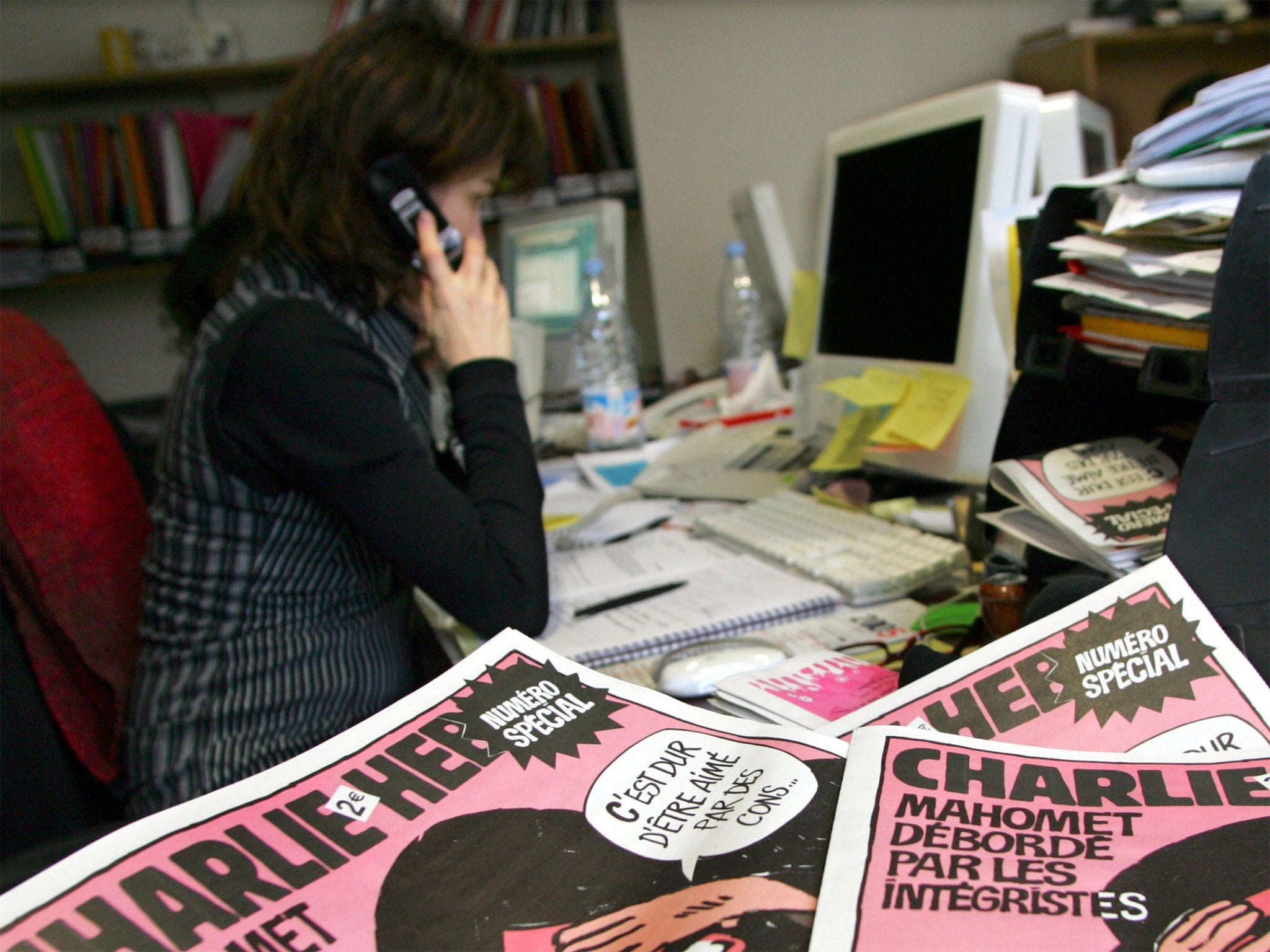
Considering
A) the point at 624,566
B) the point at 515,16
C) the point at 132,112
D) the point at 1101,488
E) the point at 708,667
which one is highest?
the point at 515,16

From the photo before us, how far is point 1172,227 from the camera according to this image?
2.10 ft

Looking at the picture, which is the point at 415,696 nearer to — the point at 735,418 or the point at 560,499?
the point at 560,499

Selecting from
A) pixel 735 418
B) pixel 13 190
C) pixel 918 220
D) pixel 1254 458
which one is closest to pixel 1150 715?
pixel 1254 458

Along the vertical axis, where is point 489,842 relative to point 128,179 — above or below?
below

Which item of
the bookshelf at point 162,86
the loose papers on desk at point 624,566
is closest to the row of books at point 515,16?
the bookshelf at point 162,86

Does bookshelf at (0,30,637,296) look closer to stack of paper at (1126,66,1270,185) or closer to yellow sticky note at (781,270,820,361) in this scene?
yellow sticky note at (781,270,820,361)

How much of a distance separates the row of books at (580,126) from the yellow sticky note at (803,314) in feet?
5.74

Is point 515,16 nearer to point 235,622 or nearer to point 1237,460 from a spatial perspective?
point 235,622

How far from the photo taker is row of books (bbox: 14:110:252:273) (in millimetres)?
2730

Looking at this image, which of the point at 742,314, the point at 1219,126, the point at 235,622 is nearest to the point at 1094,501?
the point at 1219,126

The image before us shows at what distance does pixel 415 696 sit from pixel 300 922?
13cm

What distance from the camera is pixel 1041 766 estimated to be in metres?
0.41

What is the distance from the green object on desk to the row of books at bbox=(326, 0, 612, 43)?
8.32 feet

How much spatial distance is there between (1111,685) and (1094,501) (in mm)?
225
